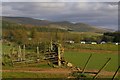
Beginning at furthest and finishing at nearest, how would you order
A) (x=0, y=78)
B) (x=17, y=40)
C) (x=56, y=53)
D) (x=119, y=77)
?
(x=17, y=40), (x=56, y=53), (x=119, y=77), (x=0, y=78)

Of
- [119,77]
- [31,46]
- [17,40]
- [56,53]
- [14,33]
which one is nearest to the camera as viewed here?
[119,77]

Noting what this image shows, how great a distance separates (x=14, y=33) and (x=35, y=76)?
161 ft

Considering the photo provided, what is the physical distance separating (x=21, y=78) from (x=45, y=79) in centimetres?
129

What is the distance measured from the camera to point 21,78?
57.2 feet

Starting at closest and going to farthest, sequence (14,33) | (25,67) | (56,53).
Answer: (25,67) → (56,53) → (14,33)

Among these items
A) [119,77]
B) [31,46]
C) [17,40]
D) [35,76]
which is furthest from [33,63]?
[17,40]

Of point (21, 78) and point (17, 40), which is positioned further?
point (17, 40)

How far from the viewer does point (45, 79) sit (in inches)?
671

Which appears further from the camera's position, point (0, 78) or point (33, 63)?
point (33, 63)

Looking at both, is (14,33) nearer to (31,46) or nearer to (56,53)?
(31,46)

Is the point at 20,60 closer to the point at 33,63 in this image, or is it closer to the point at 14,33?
the point at 33,63

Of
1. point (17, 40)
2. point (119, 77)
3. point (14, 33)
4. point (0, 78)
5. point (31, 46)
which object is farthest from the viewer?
point (14, 33)

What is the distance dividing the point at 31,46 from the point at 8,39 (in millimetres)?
18151

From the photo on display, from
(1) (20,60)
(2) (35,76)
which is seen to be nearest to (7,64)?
(1) (20,60)
